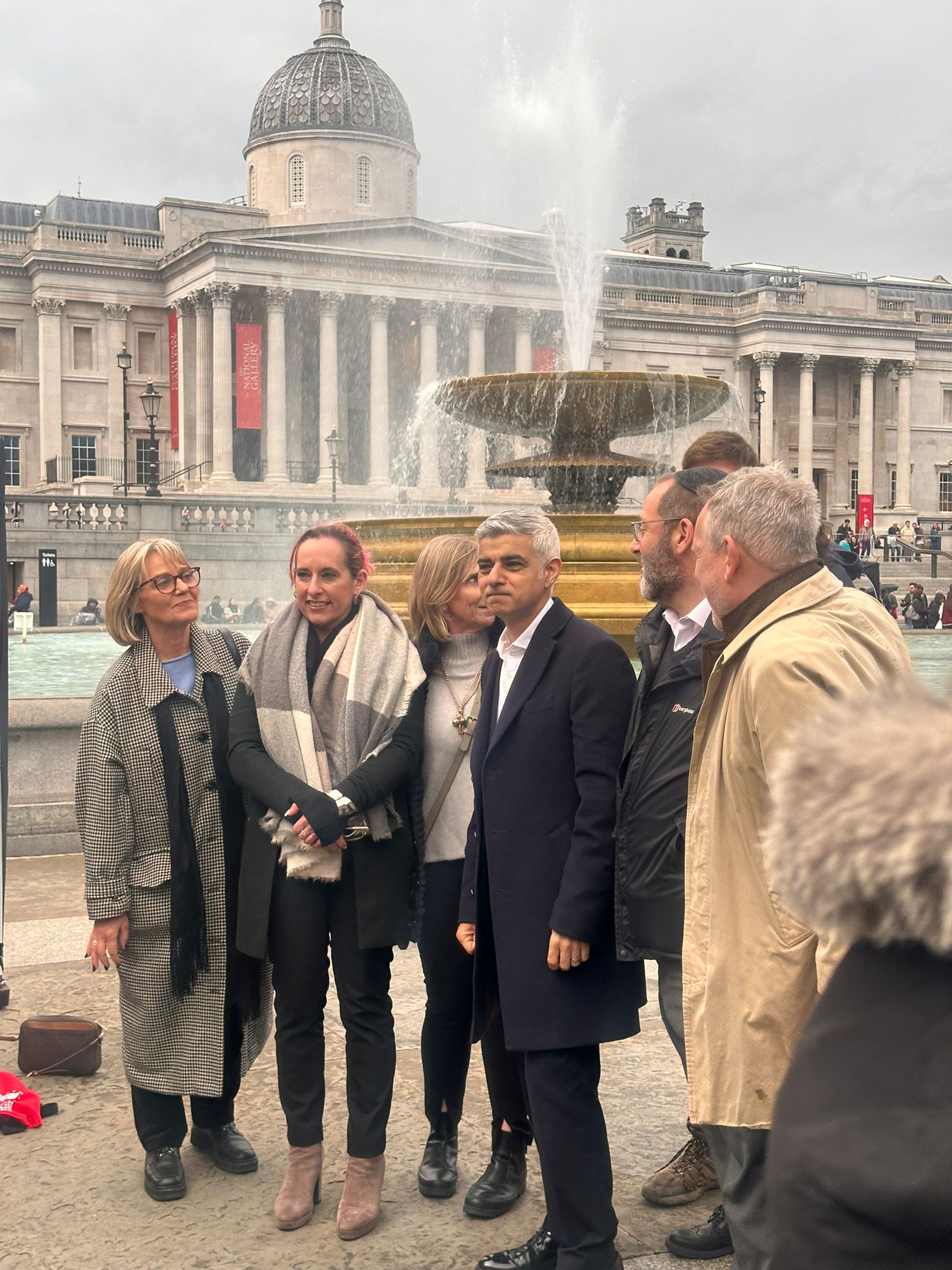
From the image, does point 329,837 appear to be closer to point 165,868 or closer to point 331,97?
point 165,868

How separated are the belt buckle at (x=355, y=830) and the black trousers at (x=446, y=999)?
0.32m

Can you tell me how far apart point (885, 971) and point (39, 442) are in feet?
207

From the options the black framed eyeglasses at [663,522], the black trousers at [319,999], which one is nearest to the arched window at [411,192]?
the black framed eyeglasses at [663,522]

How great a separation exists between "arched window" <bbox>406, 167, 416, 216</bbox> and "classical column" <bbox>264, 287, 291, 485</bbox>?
10.1 metres

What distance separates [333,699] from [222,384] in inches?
2232

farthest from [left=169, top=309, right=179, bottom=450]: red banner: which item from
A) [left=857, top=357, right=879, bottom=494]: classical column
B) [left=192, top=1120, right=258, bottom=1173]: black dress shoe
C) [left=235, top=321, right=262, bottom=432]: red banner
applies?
[left=192, top=1120, right=258, bottom=1173]: black dress shoe

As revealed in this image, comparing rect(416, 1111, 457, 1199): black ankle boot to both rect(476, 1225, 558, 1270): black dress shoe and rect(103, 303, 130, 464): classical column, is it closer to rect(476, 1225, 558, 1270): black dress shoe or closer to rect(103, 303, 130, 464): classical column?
rect(476, 1225, 558, 1270): black dress shoe

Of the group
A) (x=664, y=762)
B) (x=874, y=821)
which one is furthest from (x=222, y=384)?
(x=874, y=821)

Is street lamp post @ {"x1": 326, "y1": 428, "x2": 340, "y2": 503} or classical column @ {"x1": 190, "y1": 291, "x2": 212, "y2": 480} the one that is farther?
classical column @ {"x1": 190, "y1": 291, "x2": 212, "y2": 480}

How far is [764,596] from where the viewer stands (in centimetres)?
304

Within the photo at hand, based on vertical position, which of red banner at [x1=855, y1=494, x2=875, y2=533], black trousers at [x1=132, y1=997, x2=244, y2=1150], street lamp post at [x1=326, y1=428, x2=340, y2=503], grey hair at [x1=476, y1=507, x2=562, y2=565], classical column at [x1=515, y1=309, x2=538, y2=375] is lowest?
black trousers at [x1=132, y1=997, x2=244, y2=1150]

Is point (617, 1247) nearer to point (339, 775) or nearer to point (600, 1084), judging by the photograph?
point (600, 1084)

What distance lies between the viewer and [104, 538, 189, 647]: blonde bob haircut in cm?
434

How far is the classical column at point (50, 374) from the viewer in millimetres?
59562
